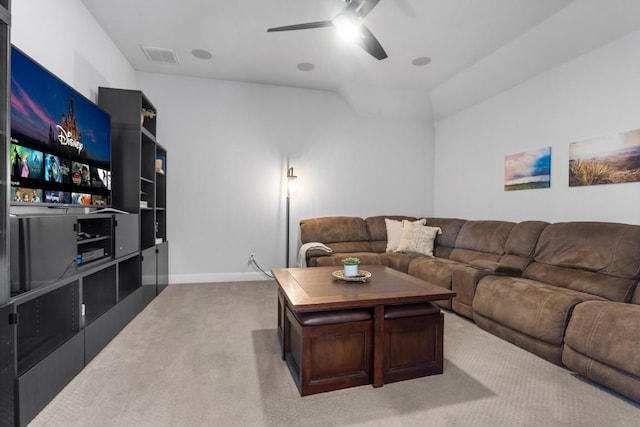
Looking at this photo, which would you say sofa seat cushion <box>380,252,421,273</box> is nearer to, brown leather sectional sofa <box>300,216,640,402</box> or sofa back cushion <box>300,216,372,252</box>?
brown leather sectional sofa <box>300,216,640,402</box>

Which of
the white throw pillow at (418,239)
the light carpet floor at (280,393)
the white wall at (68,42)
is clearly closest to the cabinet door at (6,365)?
the light carpet floor at (280,393)

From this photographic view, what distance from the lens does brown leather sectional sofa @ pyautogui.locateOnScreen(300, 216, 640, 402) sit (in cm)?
180

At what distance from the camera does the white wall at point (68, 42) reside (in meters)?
2.07

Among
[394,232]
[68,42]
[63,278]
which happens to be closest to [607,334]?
[394,232]

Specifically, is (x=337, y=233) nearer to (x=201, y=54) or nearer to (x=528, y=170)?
(x=528, y=170)

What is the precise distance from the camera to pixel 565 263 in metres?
2.69

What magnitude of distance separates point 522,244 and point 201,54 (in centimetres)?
413

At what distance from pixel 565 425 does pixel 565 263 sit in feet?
5.34

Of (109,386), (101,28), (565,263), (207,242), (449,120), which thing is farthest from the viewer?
(449,120)

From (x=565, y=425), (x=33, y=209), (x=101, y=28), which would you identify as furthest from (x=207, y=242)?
(x=565, y=425)

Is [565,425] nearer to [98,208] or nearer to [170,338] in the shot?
[170,338]

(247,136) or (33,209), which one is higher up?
(247,136)

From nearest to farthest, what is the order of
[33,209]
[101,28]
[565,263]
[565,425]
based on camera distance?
[565,425], [33,209], [565,263], [101,28]

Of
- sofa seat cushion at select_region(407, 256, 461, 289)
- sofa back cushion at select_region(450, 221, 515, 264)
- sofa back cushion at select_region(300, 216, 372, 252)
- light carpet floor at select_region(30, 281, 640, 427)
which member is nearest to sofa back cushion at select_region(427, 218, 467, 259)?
sofa back cushion at select_region(450, 221, 515, 264)
